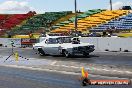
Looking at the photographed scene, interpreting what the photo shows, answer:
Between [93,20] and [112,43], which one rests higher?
[93,20]

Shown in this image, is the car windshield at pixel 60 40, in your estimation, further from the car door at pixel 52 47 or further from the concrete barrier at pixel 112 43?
the concrete barrier at pixel 112 43

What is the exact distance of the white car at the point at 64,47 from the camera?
86.5ft

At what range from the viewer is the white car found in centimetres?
2636

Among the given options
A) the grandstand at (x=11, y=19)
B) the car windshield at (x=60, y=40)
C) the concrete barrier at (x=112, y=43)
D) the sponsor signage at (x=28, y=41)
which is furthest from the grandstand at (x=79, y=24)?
the car windshield at (x=60, y=40)

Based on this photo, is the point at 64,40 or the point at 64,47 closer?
the point at 64,47

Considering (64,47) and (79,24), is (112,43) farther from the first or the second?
(79,24)

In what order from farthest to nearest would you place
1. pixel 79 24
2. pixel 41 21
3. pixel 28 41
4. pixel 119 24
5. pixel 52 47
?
pixel 41 21 < pixel 79 24 < pixel 119 24 < pixel 28 41 < pixel 52 47

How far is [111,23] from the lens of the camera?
67.8m

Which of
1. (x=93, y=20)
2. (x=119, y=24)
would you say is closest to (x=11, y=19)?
(x=93, y=20)

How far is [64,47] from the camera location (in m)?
27.1

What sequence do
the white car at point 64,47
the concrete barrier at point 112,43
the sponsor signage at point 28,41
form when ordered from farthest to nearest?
Answer: the sponsor signage at point 28,41 < the concrete barrier at point 112,43 < the white car at point 64,47

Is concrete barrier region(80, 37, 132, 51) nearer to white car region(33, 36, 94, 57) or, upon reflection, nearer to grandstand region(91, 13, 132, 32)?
white car region(33, 36, 94, 57)

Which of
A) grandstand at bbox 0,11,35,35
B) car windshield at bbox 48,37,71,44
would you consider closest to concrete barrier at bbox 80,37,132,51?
car windshield at bbox 48,37,71,44

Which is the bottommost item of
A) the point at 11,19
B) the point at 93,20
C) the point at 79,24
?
the point at 79,24
